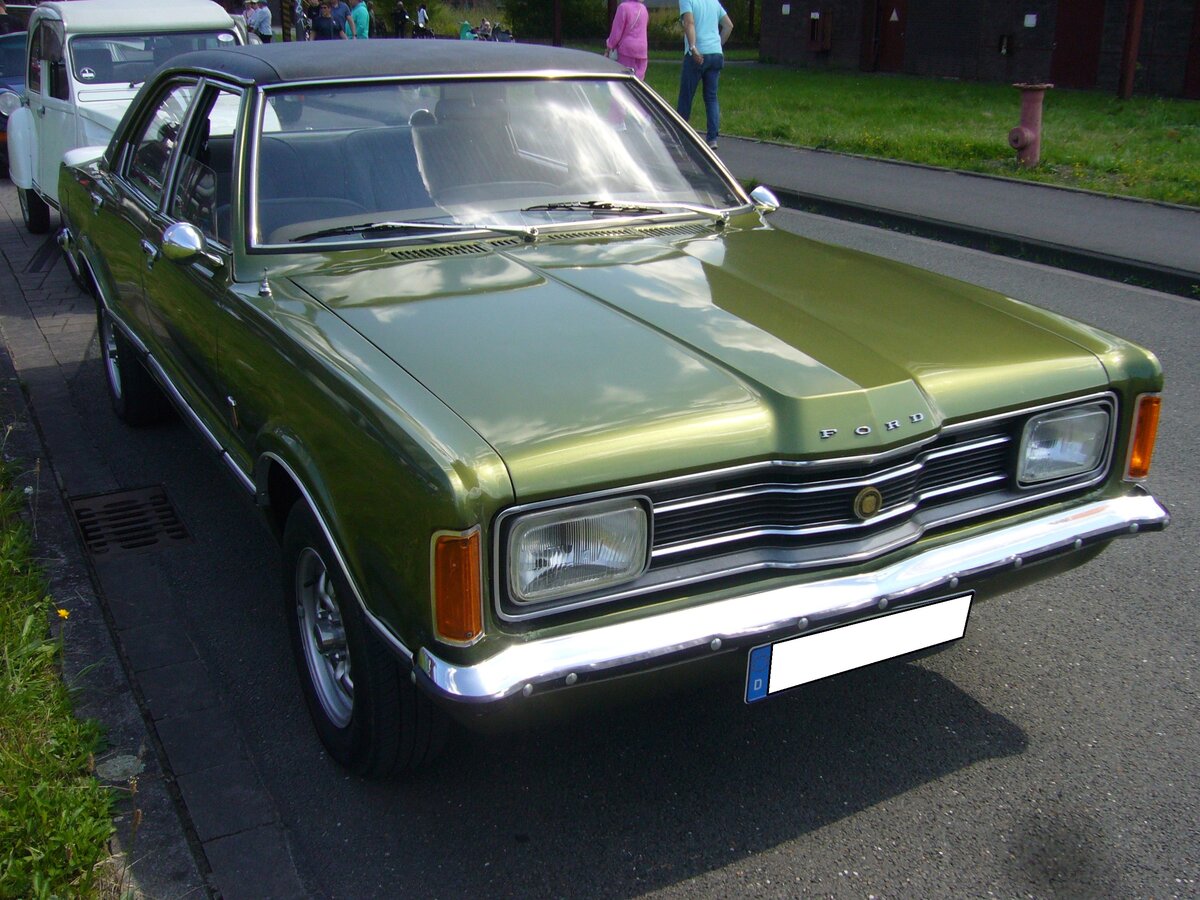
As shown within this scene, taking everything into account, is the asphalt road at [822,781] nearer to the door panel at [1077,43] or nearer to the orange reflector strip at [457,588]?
the orange reflector strip at [457,588]

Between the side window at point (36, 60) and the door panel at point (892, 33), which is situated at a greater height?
the door panel at point (892, 33)

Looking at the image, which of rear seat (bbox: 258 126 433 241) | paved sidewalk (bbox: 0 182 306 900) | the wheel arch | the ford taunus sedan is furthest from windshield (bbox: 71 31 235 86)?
the wheel arch

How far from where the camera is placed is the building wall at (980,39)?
63.1ft

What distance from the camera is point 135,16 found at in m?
9.05

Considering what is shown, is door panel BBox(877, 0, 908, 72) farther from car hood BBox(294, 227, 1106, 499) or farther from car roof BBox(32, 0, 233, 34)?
car hood BBox(294, 227, 1106, 499)

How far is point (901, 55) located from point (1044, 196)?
16.4 m

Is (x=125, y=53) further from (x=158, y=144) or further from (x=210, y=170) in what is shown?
(x=210, y=170)

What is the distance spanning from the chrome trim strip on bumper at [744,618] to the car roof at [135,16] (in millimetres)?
8071

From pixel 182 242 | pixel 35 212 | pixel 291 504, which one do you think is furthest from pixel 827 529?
pixel 35 212

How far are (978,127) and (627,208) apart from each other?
13235mm

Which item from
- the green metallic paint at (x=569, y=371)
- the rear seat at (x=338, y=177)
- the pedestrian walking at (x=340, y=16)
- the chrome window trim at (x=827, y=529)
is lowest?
the chrome window trim at (x=827, y=529)

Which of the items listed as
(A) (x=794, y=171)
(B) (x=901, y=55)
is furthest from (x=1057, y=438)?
(B) (x=901, y=55)

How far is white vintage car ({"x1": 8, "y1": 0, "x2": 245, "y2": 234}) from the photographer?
28.5ft

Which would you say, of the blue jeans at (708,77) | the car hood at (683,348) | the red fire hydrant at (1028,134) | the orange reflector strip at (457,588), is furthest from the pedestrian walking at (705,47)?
the orange reflector strip at (457,588)
